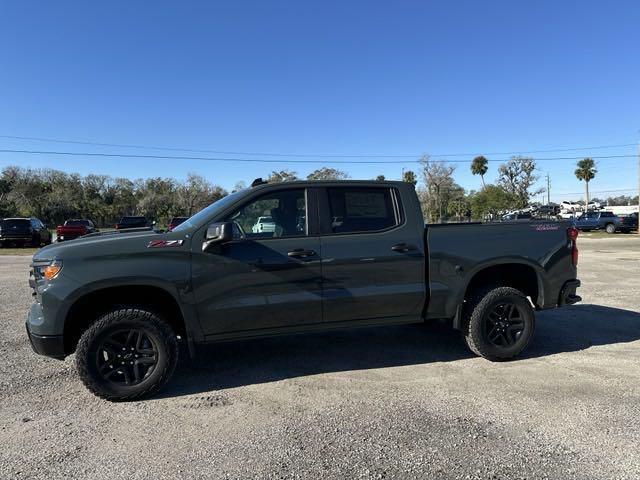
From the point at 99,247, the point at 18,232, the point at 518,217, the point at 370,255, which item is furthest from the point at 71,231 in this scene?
the point at 370,255

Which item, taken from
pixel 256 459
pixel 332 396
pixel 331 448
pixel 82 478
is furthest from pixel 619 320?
pixel 82 478

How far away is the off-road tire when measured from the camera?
160 inches

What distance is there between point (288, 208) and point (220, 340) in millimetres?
1396

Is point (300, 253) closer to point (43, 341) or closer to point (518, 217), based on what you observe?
point (43, 341)

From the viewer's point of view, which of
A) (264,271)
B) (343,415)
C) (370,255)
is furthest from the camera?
(370,255)

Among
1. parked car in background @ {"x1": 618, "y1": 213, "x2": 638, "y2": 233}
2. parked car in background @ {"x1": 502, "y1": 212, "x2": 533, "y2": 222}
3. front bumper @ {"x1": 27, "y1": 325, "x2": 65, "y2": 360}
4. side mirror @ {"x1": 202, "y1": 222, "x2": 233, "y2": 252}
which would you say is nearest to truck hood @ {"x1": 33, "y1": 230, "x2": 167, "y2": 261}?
side mirror @ {"x1": 202, "y1": 222, "x2": 233, "y2": 252}

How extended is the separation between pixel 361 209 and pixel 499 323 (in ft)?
6.44

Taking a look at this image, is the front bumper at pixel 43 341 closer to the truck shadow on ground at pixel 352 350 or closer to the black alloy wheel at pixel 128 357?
the black alloy wheel at pixel 128 357

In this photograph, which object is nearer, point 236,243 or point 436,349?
point 236,243

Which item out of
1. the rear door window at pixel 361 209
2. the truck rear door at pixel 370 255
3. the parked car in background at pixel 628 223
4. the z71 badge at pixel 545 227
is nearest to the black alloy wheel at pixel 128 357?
the truck rear door at pixel 370 255

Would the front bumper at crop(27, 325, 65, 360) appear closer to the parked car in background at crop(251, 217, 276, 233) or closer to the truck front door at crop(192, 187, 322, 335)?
the truck front door at crop(192, 187, 322, 335)

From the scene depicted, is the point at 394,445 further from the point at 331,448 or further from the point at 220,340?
the point at 220,340

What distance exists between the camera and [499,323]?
5.17 m

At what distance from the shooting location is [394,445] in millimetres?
3332
